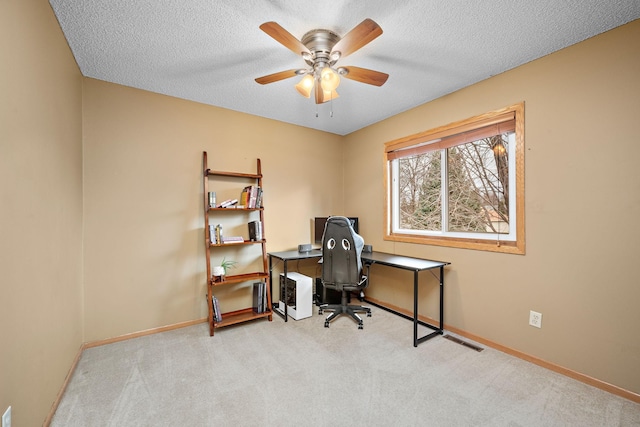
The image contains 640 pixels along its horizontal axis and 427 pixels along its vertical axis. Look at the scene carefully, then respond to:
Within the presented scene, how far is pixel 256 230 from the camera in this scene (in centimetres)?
311

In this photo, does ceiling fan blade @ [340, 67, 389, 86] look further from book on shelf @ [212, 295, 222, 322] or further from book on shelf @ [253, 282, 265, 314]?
book on shelf @ [212, 295, 222, 322]

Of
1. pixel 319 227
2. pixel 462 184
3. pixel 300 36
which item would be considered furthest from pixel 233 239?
pixel 462 184

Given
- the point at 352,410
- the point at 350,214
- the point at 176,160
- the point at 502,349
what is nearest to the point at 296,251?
the point at 350,214

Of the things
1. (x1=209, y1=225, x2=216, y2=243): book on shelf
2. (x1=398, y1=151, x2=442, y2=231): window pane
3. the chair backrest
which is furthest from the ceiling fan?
(x1=209, y1=225, x2=216, y2=243): book on shelf

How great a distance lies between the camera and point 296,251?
11.7 ft

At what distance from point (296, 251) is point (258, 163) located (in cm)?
123

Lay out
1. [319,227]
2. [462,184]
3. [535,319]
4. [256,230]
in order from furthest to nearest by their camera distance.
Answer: [319,227], [256,230], [462,184], [535,319]

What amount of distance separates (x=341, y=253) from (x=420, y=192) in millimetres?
1300

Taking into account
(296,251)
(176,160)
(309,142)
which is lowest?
(296,251)

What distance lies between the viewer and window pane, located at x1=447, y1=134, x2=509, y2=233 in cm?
255

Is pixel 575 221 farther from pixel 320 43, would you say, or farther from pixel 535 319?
pixel 320 43

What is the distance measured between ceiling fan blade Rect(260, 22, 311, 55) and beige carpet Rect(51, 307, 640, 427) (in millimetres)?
2233

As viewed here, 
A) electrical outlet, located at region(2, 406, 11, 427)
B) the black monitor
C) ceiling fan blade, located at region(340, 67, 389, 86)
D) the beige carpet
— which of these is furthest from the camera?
the black monitor

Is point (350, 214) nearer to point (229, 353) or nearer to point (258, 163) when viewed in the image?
point (258, 163)
